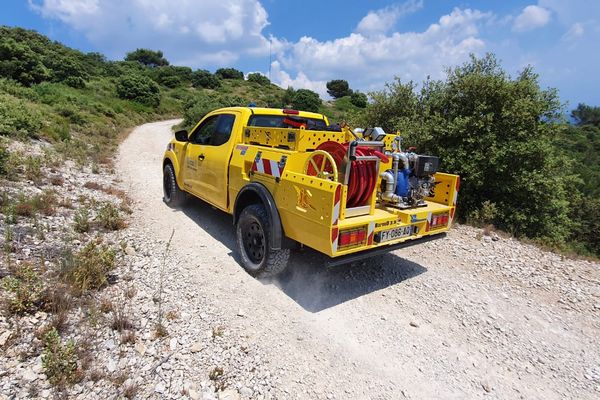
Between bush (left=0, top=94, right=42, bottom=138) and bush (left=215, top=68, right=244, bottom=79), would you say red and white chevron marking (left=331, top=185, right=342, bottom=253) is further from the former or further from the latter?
bush (left=215, top=68, right=244, bottom=79)

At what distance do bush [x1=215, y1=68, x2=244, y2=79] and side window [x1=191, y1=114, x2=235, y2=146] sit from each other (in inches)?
2315

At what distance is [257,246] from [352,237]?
1.34 metres

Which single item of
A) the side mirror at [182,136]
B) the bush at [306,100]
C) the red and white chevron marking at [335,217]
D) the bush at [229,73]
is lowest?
the red and white chevron marking at [335,217]

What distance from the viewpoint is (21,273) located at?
11.0 feet

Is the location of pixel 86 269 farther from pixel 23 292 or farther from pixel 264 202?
pixel 264 202

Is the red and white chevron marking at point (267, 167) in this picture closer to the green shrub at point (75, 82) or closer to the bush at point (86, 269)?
the bush at point (86, 269)

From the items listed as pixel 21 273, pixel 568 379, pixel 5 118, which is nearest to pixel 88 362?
pixel 21 273

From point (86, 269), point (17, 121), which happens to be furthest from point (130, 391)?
point (17, 121)

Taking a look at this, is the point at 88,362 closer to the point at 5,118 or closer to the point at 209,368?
the point at 209,368

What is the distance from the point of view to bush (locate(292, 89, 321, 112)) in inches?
1564

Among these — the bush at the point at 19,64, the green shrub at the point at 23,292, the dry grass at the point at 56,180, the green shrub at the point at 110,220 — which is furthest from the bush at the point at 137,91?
the green shrub at the point at 23,292

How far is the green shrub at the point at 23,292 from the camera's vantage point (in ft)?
9.69

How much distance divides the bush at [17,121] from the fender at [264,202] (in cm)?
740

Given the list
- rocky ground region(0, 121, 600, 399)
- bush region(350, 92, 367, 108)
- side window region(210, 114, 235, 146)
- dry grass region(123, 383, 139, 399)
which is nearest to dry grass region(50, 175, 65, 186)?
rocky ground region(0, 121, 600, 399)
